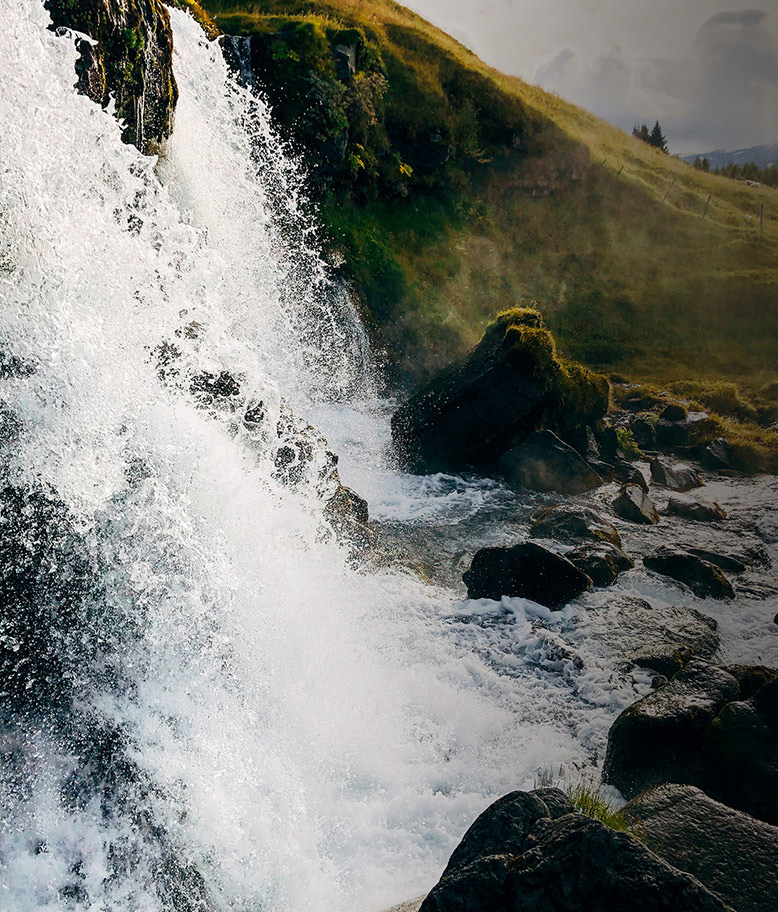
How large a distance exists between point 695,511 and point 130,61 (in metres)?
17.5

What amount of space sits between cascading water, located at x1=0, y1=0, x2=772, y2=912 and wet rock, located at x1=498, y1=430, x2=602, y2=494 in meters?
6.18

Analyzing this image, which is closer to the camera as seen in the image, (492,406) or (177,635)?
(177,635)

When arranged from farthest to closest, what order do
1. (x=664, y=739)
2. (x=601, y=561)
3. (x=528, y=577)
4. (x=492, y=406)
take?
(x=492, y=406) → (x=601, y=561) → (x=528, y=577) → (x=664, y=739)

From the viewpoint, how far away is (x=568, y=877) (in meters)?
3.89

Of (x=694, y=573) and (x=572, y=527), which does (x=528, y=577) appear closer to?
(x=572, y=527)

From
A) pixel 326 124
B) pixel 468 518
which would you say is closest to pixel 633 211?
pixel 326 124

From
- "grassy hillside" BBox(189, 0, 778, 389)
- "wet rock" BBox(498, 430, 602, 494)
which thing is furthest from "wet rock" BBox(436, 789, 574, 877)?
"grassy hillside" BBox(189, 0, 778, 389)

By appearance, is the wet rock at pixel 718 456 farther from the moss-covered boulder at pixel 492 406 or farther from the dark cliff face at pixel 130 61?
the dark cliff face at pixel 130 61

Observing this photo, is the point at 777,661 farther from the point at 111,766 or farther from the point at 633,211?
the point at 633,211

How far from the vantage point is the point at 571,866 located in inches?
154

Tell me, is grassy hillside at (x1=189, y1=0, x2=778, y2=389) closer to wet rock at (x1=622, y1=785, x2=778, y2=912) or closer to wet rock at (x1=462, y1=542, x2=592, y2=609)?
wet rock at (x1=462, y1=542, x2=592, y2=609)

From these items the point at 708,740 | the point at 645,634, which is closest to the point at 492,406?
the point at 645,634

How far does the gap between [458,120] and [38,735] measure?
30.3m

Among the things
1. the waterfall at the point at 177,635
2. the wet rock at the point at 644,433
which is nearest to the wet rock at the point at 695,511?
the wet rock at the point at 644,433
